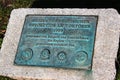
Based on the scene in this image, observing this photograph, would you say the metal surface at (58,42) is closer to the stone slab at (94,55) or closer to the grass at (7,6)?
the stone slab at (94,55)

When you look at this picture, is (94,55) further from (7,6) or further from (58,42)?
(7,6)

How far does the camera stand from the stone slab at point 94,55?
121 inches

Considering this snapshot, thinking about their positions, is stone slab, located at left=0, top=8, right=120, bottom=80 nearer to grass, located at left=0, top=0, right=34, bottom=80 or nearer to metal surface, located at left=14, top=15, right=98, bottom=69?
metal surface, located at left=14, top=15, right=98, bottom=69

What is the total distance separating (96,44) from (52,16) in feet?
2.21

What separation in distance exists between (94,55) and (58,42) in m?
Answer: 0.43

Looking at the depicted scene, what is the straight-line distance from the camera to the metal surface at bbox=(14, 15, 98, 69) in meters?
3.18

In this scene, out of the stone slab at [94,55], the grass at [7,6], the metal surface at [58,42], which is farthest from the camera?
the grass at [7,6]

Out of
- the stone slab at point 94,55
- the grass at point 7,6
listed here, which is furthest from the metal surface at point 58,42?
the grass at point 7,6

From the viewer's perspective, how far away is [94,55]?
3.14 meters

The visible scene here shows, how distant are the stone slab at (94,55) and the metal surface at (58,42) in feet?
0.17

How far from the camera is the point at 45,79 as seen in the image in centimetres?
316

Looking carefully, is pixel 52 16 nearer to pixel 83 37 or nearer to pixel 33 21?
pixel 33 21

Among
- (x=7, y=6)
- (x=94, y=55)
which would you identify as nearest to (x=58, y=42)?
(x=94, y=55)

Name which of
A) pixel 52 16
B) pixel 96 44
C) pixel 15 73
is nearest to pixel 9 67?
pixel 15 73
